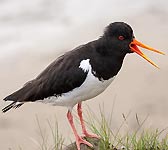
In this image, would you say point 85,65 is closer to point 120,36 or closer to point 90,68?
point 90,68

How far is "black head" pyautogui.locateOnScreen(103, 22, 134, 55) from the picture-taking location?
5812mm

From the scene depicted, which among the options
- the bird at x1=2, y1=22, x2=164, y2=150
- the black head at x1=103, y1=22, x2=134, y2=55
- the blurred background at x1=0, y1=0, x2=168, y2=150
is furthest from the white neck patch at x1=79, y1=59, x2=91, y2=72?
the blurred background at x1=0, y1=0, x2=168, y2=150

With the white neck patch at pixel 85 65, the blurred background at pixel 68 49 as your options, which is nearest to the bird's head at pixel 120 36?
the white neck patch at pixel 85 65

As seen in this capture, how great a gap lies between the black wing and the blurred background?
2520 millimetres

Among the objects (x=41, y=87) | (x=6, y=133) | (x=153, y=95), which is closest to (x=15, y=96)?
(x=41, y=87)

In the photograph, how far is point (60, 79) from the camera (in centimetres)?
589

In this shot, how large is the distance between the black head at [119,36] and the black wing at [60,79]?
0.32 meters

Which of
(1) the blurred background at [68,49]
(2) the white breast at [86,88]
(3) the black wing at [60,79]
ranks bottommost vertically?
(2) the white breast at [86,88]

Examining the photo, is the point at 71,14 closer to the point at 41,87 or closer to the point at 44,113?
the point at 44,113

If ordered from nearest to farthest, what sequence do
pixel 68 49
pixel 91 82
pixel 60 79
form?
pixel 91 82 < pixel 60 79 < pixel 68 49

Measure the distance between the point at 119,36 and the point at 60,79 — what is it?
67cm

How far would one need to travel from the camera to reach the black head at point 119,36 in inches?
229

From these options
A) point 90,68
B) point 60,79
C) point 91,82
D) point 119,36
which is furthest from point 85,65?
point 119,36

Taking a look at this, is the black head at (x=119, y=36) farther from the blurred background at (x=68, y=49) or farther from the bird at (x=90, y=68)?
the blurred background at (x=68, y=49)
